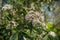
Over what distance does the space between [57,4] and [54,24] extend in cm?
36

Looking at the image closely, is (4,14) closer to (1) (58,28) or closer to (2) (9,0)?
(2) (9,0)

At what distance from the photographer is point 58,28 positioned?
2.53 metres

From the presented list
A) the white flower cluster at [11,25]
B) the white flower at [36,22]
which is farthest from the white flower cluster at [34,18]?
the white flower cluster at [11,25]

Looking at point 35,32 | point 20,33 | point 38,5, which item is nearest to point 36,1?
point 38,5

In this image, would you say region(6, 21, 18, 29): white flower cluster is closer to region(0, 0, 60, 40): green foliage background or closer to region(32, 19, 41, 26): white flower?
region(0, 0, 60, 40): green foliage background

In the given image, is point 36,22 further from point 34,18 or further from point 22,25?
point 22,25

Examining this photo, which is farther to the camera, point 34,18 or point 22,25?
point 34,18

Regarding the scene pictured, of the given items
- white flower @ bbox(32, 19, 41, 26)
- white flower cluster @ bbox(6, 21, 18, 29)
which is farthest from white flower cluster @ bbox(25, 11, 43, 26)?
white flower cluster @ bbox(6, 21, 18, 29)

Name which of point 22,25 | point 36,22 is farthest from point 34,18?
point 22,25

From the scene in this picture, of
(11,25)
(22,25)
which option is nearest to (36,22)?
(22,25)

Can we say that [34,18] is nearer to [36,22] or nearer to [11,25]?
[36,22]

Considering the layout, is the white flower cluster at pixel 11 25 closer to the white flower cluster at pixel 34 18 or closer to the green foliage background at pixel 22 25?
the green foliage background at pixel 22 25

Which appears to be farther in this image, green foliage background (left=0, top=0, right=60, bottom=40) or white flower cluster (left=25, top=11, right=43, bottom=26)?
white flower cluster (left=25, top=11, right=43, bottom=26)

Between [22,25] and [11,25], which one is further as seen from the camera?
[11,25]
